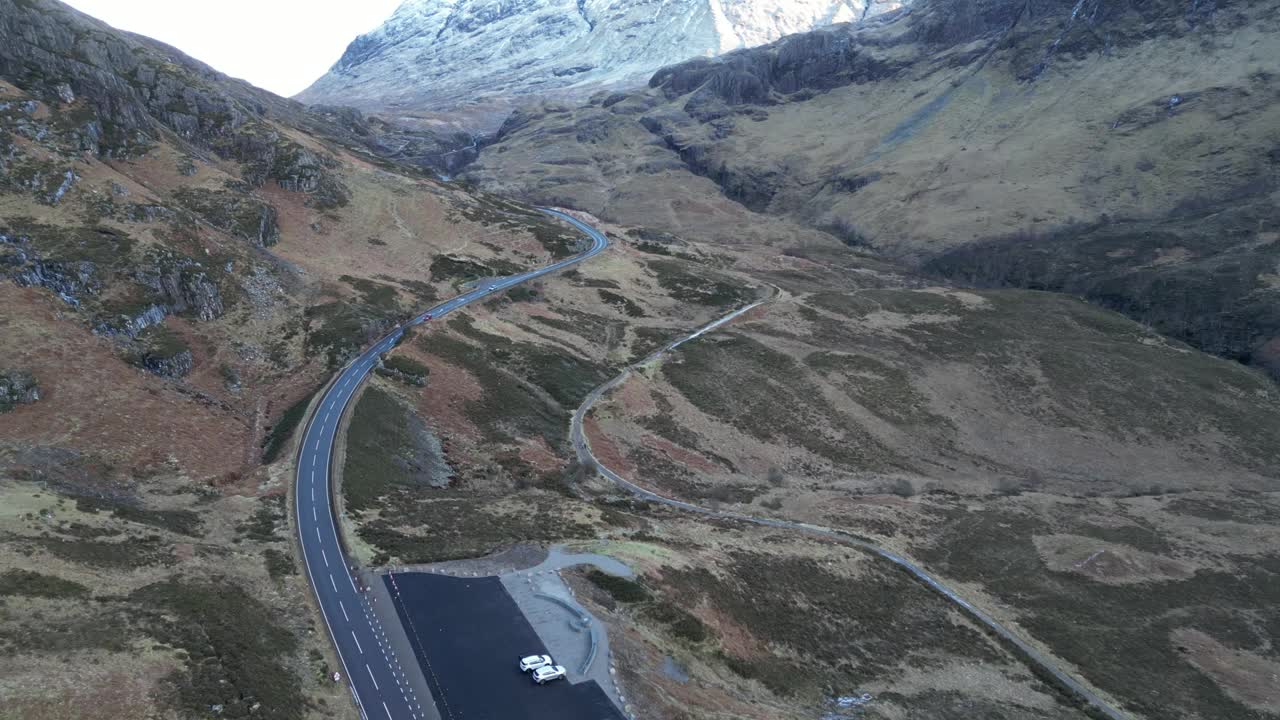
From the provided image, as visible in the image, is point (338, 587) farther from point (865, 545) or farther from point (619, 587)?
point (865, 545)

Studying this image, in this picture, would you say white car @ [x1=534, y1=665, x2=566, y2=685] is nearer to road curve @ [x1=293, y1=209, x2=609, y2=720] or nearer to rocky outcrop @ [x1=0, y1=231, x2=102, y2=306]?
road curve @ [x1=293, y1=209, x2=609, y2=720]

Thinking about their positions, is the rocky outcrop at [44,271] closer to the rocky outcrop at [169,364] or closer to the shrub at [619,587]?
the rocky outcrop at [169,364]

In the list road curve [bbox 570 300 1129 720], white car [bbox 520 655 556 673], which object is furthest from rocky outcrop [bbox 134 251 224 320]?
white car [bbox 520 655 556 673]

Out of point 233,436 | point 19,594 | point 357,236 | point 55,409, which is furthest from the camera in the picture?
point 357,236

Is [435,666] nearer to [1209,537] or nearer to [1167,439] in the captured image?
[1209,537]

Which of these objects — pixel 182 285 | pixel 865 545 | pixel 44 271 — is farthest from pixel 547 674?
pixel 182 285

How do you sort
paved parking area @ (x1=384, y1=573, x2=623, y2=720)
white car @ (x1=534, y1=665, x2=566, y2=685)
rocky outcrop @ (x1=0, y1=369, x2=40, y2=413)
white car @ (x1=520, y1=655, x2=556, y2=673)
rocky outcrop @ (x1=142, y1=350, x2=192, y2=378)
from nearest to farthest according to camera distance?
1. paved parking area @ (x1=384, y1=573, x2=623, y2=720)
2. white car @ (x1=534, y1=665, x2=566, y2=685)
3. white car @ (x1=520, y1=655, x2=556, y2=673)
4. rocky outcrop @ (x1=0, y1=369, x2=40, y2=413)
5. rocky outcrop @ (x1=142, y1=350, x2=192, y2=378)

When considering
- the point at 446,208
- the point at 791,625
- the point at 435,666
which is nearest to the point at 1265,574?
the point at 791,625
